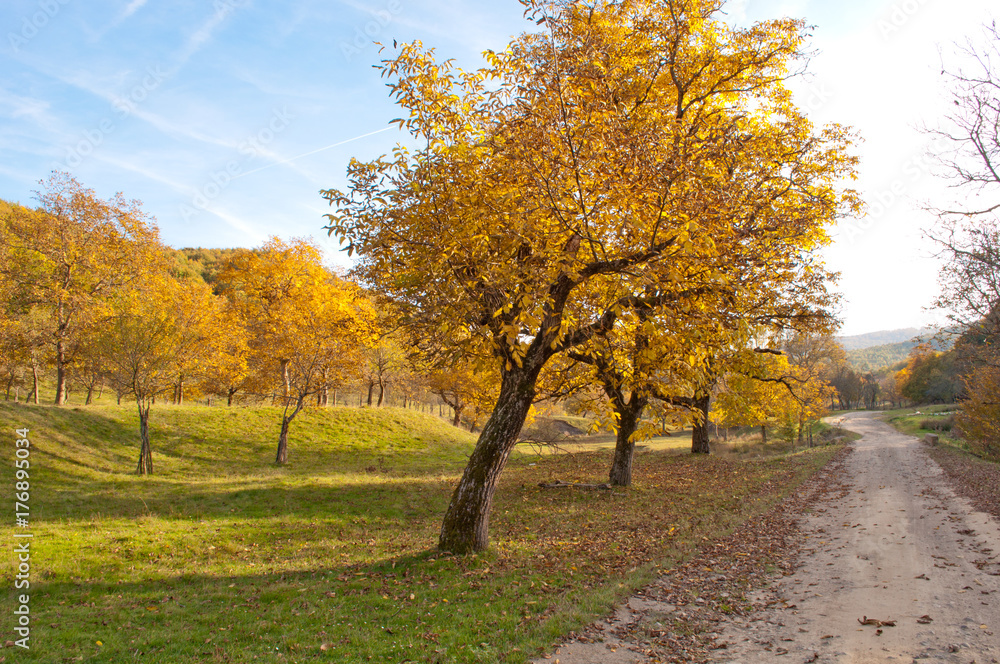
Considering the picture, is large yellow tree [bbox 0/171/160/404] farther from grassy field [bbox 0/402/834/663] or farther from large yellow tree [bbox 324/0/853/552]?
large yellow tree [bbox 324/0/853/552]

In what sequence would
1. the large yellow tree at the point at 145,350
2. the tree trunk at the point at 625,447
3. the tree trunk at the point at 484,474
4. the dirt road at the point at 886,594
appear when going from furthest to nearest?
the large yellow tree at the point at 145,350
the tree trunk at the point at 625,447
the tree trunk at the point at 484,474
the dirt road at the point at 886,594

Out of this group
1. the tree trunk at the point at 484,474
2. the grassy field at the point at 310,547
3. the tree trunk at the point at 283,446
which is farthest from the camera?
the tree trunk at the point at 283,446

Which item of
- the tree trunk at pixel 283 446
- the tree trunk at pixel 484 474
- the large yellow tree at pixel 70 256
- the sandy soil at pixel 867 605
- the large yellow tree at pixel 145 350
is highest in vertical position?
the large yellow tree at pixel 70 256

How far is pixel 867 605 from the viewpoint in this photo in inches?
250

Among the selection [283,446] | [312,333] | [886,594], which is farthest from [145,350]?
[886,594]

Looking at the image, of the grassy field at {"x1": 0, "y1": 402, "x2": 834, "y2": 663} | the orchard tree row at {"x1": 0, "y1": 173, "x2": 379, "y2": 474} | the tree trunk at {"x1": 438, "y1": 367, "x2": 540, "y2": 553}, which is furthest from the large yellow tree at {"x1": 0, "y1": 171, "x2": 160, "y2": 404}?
the tree trunk at {"x1": 438, "y1": 367, "x2": 540, "y2": 553}

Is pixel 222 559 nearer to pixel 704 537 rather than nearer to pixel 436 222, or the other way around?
pixel 436 222

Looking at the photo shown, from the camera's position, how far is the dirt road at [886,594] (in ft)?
17.0

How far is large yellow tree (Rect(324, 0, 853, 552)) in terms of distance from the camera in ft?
21.4

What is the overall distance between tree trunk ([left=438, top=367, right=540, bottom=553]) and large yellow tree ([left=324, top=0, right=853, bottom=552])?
30mm

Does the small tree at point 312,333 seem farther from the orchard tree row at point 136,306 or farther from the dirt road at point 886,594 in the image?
the dirt road at point 886,594

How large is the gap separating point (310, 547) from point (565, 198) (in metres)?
9.84

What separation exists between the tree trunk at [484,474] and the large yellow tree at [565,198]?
0.10ft

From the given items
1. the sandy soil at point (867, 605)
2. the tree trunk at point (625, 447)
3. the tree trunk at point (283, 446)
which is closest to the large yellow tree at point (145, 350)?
the tree trunk at point (283, 446)
